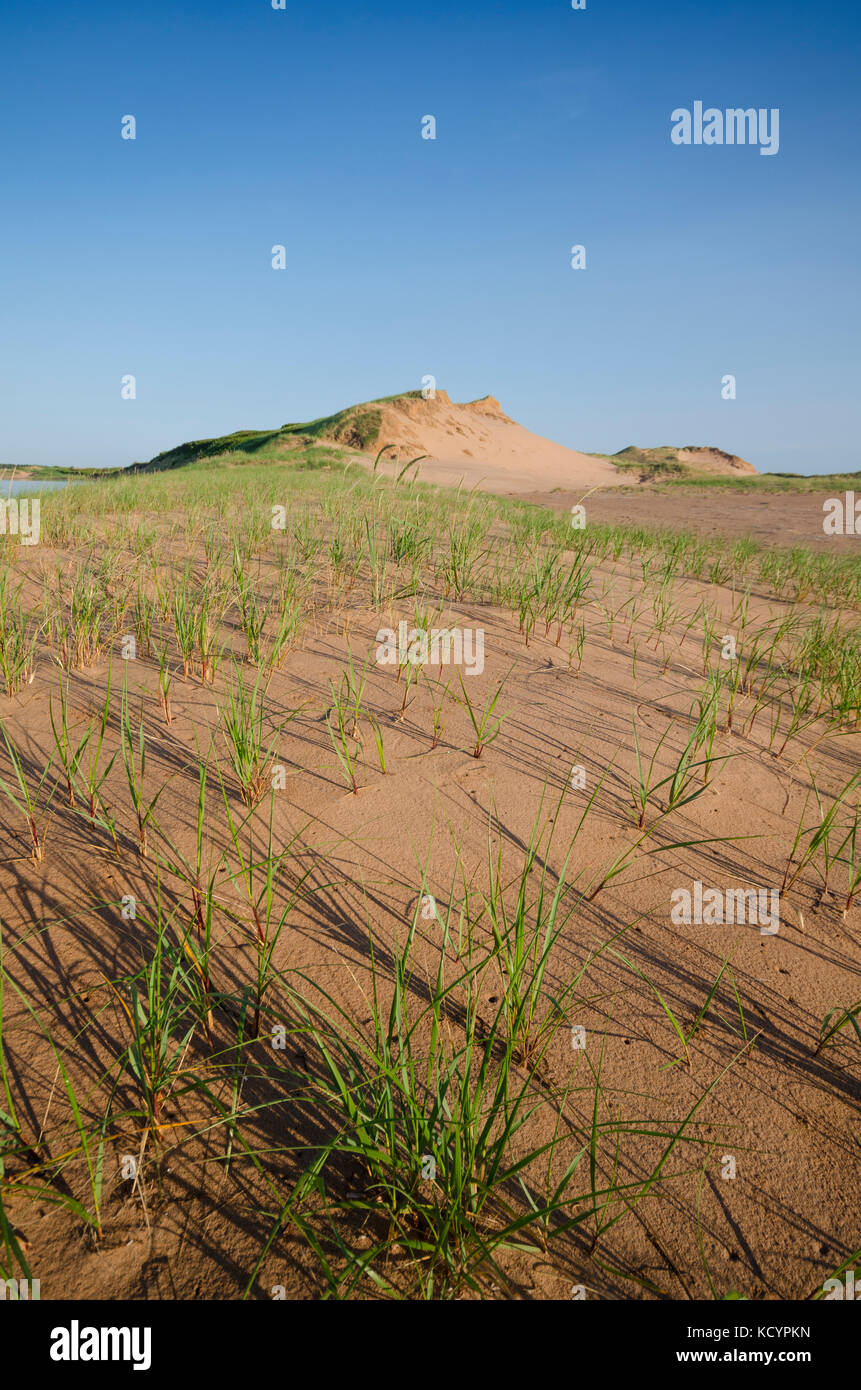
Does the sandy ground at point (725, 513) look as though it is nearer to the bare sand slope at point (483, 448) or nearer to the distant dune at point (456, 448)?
the distant dune at point (456, 448)

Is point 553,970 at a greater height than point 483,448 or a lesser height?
lesser

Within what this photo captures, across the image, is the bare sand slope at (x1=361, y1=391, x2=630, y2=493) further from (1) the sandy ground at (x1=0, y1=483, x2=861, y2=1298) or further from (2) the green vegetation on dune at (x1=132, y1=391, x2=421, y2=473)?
(1) the sandy ground at (x1=0, y1=483, x2=861, y2=1298)

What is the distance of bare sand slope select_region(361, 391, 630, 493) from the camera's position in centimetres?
2711

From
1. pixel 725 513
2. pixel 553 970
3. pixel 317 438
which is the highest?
pixel 317 438

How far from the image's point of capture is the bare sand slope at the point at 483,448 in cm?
2711

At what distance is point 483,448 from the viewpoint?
114ft

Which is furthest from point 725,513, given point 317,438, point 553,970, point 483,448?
point 483,448

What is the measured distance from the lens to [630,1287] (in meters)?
1.00

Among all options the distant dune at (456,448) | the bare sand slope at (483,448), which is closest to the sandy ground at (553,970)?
the distant dune at (456,448)

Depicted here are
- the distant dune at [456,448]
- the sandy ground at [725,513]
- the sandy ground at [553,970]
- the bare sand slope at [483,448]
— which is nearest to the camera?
the sandy ground at [553,970]

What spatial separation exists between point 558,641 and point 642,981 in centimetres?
215

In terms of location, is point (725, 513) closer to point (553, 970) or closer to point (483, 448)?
point (553, 970)
